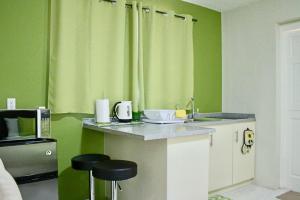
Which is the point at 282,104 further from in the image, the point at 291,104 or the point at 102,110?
the point at 102,110

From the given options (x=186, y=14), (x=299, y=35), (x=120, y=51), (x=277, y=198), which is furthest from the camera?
(x=186, y=14)

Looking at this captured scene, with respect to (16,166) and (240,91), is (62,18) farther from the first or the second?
(240,91)

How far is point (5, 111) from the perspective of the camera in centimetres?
195

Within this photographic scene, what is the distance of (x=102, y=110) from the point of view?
99.7 inches

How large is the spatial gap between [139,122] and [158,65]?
747mm

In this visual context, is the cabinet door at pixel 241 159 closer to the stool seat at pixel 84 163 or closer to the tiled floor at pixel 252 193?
the tiled floor at pixel 252 193

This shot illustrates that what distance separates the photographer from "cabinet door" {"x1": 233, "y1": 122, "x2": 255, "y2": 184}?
10.5ft

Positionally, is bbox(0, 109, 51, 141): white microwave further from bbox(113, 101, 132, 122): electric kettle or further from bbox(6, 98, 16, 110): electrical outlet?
bbox(113, 101, 132, 122): electric kettle

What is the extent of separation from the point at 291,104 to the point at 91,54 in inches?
100

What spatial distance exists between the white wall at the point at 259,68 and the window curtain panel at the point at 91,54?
1650 mm

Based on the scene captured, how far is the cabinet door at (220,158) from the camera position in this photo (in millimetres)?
2963

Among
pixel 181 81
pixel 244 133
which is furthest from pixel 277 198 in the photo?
pixel 181 81

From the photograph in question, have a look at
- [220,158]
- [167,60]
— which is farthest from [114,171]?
[167,60]

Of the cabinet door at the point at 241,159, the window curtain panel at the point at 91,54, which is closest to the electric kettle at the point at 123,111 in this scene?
the window curtain panel at the point at 91,54
